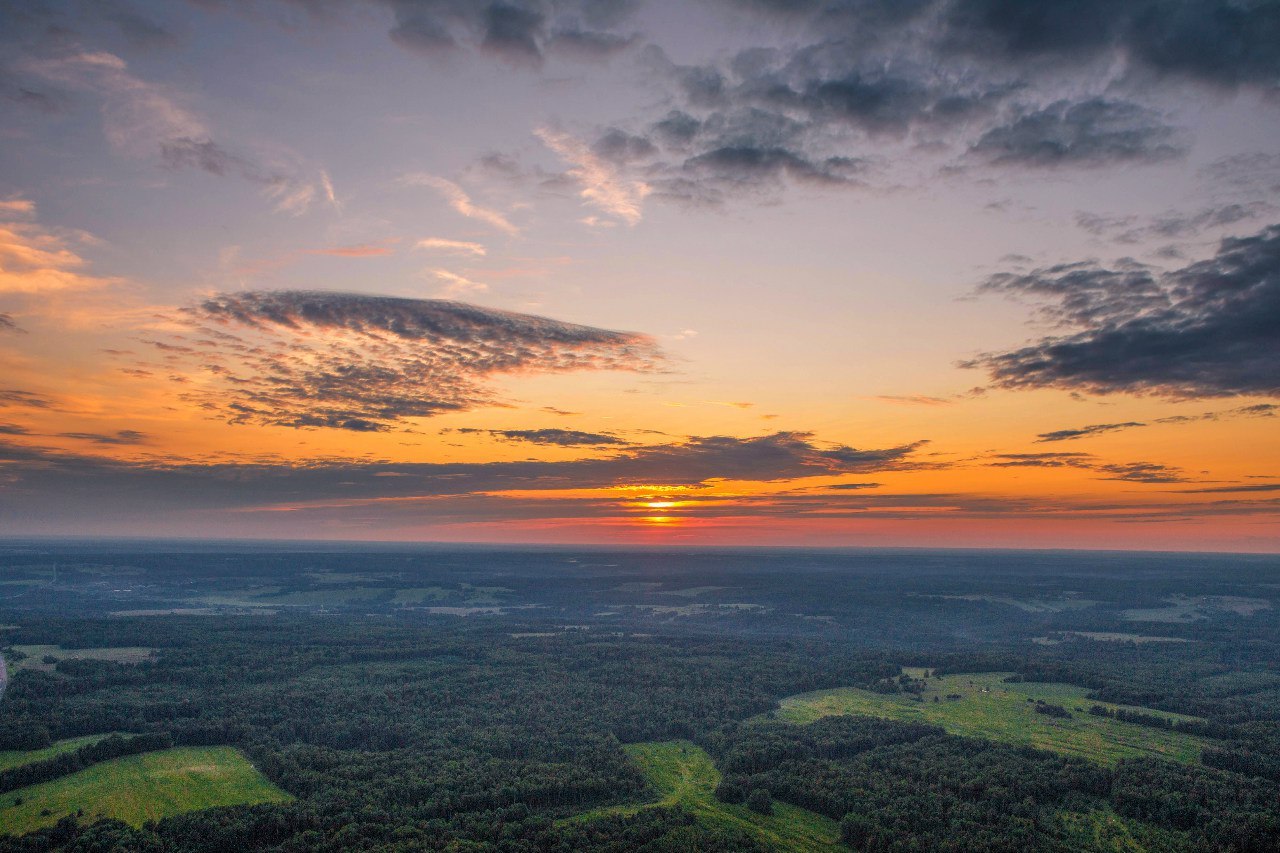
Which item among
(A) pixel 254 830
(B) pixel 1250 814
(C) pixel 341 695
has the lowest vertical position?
(C) pixel 341 695

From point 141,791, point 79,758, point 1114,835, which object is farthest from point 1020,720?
point 79,758

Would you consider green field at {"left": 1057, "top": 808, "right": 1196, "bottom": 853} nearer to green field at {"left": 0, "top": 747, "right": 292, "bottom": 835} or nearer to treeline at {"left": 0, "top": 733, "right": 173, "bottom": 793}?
green field at {"left": 0, "top": 747, "right": 292, "bottom": 835}

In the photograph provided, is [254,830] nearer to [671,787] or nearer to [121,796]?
[121,796]

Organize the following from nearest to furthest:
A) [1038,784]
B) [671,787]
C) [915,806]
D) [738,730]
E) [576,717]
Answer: [915,806] < [1038,784] < [671,787] < [738,730] < [576,717]

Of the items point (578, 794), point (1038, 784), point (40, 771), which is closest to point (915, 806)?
point (1038, 784)

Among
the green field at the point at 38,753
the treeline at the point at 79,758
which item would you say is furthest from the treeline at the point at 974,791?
the green field at the point at 38,753
